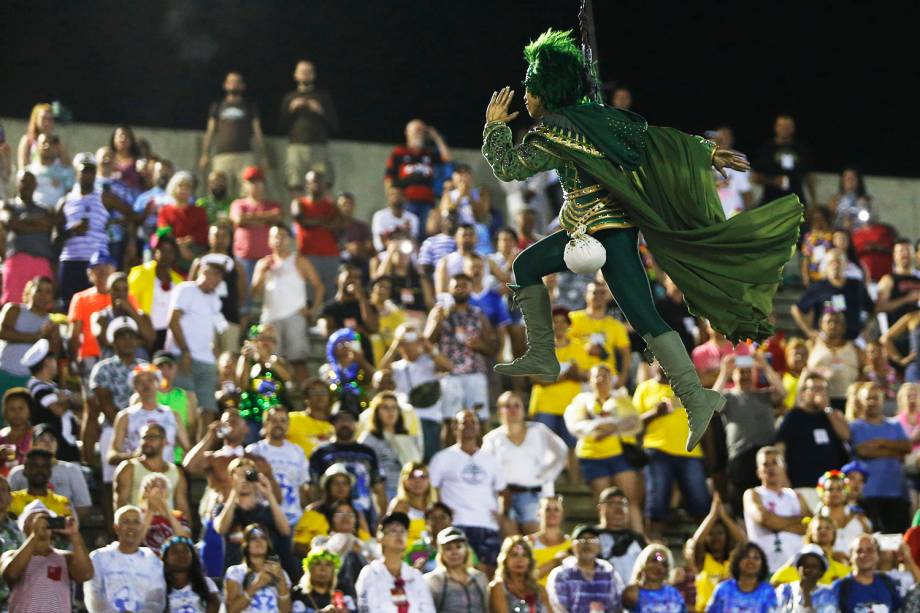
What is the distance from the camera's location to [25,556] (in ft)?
31.9

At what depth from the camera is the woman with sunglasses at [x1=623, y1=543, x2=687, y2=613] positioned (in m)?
10.7

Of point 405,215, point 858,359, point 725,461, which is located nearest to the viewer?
point 725,461

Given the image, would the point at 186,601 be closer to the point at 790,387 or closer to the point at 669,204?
the point at 669,204

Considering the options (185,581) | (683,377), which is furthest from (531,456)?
(683,377)

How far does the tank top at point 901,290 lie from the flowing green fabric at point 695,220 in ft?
27.0

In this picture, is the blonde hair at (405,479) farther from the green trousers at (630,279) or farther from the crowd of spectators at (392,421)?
the green trousers at (630,279)

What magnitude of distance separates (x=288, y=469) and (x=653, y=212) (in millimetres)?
4719

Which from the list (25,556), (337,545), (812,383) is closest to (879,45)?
(812,383)

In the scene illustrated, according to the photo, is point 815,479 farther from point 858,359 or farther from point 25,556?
point 25,556

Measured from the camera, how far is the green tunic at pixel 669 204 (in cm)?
692

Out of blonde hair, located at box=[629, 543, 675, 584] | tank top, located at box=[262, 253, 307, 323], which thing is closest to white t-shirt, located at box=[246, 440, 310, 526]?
blonde hair, located at box=[629, 543, 675, 584]

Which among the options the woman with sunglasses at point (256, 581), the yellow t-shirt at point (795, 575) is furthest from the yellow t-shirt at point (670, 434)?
the woman with sunglasses at point (256, 581)

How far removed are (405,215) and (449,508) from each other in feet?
15.1

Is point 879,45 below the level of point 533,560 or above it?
above
